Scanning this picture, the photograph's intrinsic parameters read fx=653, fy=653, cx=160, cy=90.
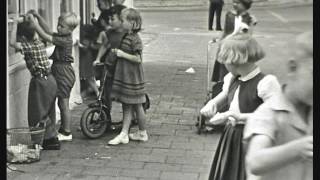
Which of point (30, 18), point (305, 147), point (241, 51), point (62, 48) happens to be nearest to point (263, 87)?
point (241, 51)

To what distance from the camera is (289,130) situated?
2.60m

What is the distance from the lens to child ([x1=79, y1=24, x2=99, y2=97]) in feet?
30.9

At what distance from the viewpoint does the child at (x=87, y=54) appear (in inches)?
371

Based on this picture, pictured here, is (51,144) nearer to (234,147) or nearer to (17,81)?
(17,81)

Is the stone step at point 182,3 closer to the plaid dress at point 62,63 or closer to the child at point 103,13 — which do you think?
the child at point 103,13

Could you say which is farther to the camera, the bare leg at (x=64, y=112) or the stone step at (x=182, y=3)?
the stone step at (x=182, y=3)

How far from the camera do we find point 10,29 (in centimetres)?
687

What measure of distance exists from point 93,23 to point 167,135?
236 centimetres

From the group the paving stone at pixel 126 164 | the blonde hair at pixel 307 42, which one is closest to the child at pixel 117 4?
the paving stone at pixel 126 164

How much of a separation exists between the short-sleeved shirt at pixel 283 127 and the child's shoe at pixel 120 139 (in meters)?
4.68

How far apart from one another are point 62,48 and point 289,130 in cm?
475

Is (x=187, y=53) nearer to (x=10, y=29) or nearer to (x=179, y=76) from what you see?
(x=179, y=76)

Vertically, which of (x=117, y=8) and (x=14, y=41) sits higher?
(x=117, y=8)
